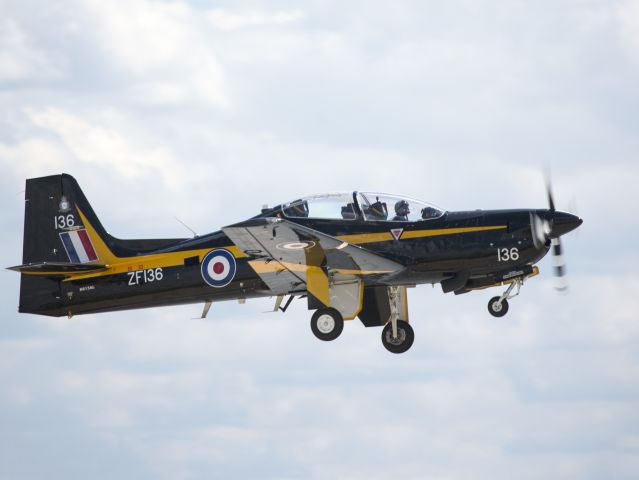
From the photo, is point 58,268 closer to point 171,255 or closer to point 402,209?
point 171,255

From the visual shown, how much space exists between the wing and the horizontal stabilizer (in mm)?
3699

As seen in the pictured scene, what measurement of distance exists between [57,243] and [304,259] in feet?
20.0

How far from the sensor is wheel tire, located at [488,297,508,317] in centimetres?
2498

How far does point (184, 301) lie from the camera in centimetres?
2572

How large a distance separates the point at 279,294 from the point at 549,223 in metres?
5.80

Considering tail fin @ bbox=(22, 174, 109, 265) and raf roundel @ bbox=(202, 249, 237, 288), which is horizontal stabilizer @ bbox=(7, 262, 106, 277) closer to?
tail fin @ bbox=(22, 174, 109, 265)

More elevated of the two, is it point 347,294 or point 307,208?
point 307,208

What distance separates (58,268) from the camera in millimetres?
25984

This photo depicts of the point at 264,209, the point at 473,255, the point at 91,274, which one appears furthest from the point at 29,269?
the point at 473,255

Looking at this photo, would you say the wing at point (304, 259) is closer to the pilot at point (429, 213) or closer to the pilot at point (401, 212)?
the pilot at point (401, 212)

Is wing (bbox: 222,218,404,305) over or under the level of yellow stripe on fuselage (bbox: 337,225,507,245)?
under

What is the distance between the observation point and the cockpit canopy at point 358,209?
79.4ft

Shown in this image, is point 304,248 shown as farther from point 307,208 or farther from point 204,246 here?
point 204,246

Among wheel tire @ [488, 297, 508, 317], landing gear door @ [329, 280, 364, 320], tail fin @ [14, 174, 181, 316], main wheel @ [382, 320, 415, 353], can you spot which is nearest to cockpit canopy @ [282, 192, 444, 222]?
landing gear door @ [329, 280, 364, 320]
